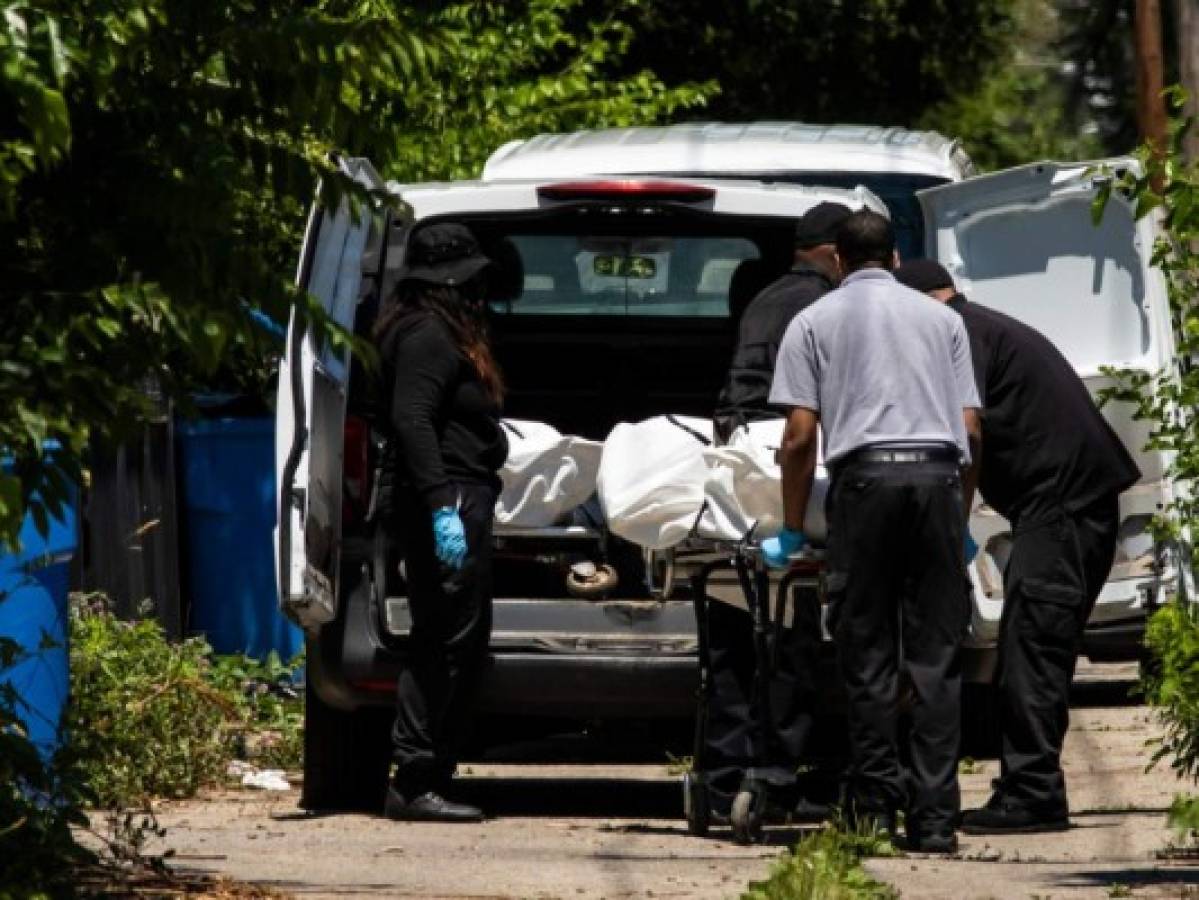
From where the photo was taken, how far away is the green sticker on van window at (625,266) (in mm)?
9852

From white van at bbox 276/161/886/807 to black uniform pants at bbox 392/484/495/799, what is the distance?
0.27ft

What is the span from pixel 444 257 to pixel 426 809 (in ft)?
5.49

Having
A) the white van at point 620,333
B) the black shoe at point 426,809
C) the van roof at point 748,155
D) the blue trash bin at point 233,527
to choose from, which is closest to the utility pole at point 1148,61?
the van roof at point 748,155

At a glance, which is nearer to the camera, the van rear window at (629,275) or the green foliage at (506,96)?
the van rear window at (629,275)

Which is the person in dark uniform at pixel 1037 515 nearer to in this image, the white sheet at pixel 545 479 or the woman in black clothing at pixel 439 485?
the white sheet at pixel 545 479

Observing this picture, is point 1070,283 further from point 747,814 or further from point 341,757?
point 341,757

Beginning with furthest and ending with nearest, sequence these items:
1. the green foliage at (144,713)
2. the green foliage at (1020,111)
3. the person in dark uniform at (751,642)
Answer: the green foliage at (1020,111) → the green foliage at (144,713) → the person in dark uniform at (751,642)

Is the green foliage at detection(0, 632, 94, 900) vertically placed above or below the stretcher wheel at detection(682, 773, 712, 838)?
above

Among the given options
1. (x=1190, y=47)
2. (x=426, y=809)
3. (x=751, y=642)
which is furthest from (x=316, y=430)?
(x=1190, y=47)

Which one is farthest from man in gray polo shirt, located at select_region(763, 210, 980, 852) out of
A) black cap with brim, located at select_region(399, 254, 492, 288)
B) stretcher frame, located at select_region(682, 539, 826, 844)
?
black cap with brim, located at select_region(399, 254, 492, 288)

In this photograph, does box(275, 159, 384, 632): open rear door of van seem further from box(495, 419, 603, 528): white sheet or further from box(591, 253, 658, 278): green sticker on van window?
box(591, 253, 658, 278): green sticker on van window

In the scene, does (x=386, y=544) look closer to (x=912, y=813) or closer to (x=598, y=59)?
(x=912, y=813)

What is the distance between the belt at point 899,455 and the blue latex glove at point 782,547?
0.88 feet

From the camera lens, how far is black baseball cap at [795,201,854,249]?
28.1ft
